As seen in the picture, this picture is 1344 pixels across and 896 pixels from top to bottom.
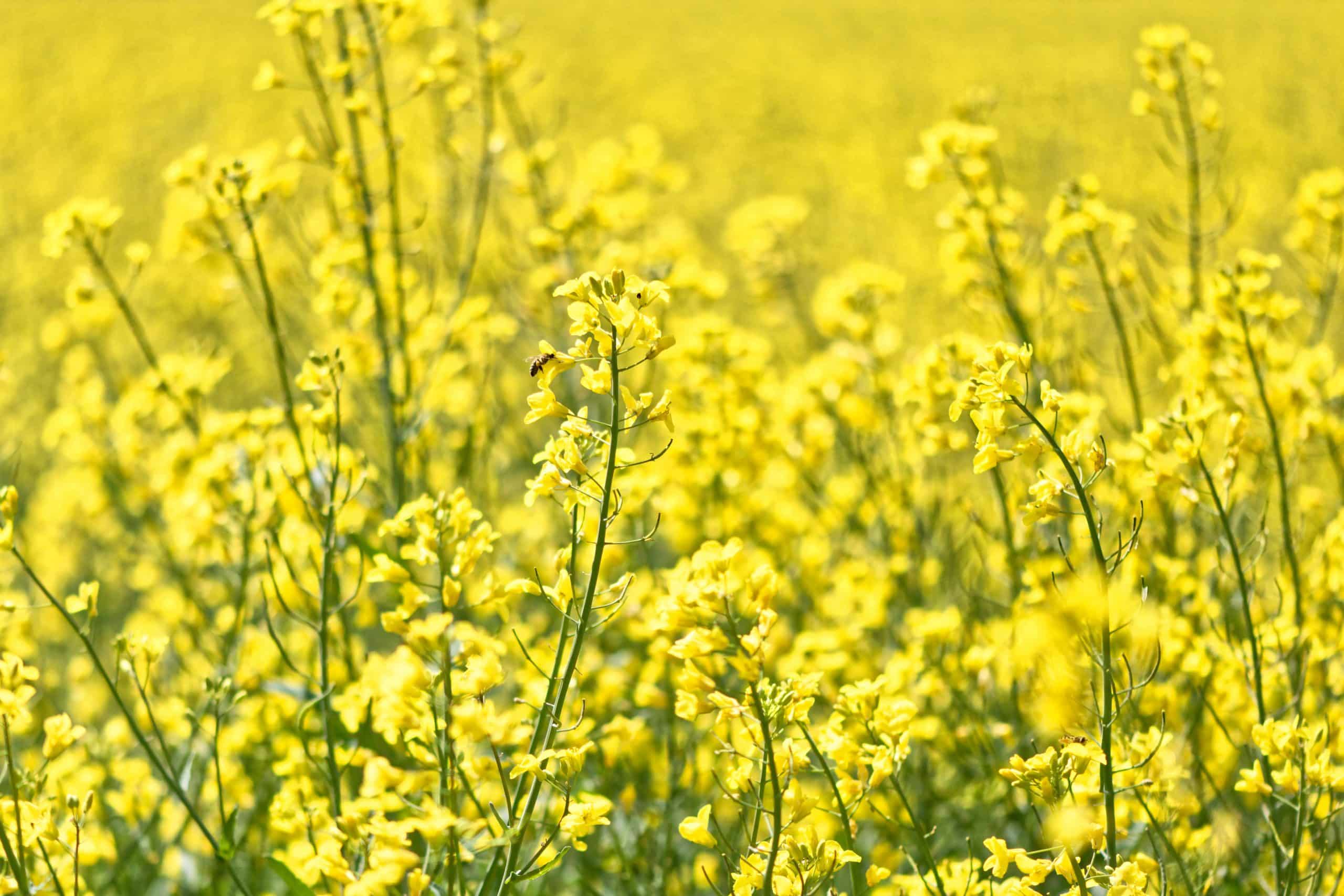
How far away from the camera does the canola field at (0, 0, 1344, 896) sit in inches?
76.2

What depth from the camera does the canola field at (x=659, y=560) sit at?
6.35 ft

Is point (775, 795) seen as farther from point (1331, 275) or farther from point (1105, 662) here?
point (1331, 275)

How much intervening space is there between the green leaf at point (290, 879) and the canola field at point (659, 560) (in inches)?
0.4

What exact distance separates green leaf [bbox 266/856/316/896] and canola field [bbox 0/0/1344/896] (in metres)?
0.01

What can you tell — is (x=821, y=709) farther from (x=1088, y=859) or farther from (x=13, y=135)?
(x=13, y=135)

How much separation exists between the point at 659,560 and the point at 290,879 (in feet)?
12.8

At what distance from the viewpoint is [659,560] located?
602cm

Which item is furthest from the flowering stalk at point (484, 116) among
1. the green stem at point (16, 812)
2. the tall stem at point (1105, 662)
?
the tall stem at point (1105, 662)

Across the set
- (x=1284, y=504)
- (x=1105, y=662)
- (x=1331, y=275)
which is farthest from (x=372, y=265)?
(x=1331, y=275)

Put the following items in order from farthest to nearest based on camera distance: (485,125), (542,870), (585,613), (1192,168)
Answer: (485,125)
(1192,168)
(542,870)
(585,613)

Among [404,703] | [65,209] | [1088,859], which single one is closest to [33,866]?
[404,703]

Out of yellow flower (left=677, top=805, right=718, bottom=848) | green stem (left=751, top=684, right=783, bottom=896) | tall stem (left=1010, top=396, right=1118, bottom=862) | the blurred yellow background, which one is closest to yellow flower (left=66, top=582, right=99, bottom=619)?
yellow flower (left=677, top=805, right=718, bottom=848)

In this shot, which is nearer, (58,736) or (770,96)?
(58,736)

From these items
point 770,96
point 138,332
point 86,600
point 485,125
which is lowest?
point 86,600
